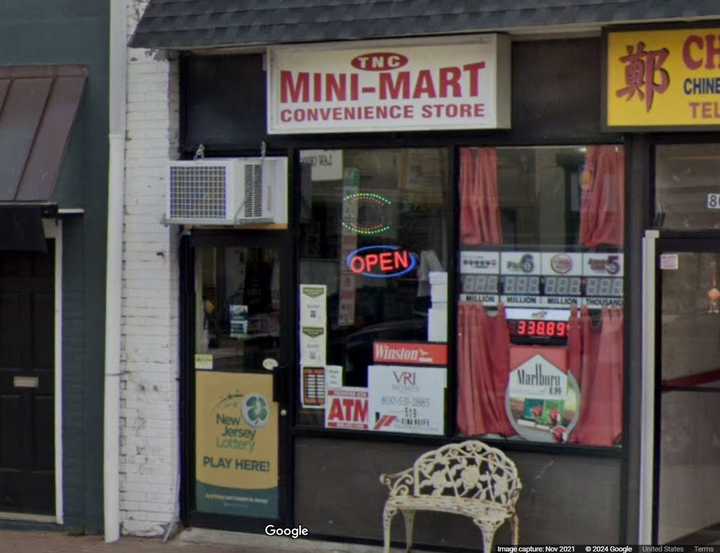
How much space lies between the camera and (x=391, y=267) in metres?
8.22

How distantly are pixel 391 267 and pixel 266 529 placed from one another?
2044 mm

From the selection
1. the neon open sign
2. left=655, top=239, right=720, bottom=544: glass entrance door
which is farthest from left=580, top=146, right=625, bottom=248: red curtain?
the neon open sign

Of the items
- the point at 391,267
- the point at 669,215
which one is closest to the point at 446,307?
the point at 391,267

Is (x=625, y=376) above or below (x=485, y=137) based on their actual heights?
below

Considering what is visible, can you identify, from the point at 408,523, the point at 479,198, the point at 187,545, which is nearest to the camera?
the point at 408,523

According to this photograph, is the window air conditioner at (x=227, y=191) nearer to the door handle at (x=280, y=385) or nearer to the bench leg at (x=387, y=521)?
the door handle at (x=280, y=385)

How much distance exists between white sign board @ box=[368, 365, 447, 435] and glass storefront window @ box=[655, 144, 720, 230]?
1.79 metres

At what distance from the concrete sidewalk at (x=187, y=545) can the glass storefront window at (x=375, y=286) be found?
0.85 metres

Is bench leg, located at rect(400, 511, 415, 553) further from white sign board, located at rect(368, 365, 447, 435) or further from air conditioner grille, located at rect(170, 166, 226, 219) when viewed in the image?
air conditioner grille, located at rect(170, 166, 226, 219)

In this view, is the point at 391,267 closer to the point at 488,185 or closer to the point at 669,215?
the point at 488,185

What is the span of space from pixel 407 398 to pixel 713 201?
92.8 inches

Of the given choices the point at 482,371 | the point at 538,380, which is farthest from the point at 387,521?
the point at 538,380

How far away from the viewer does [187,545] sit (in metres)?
8.52

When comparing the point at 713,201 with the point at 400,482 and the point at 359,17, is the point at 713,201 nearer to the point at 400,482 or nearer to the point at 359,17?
the point at 359,17
